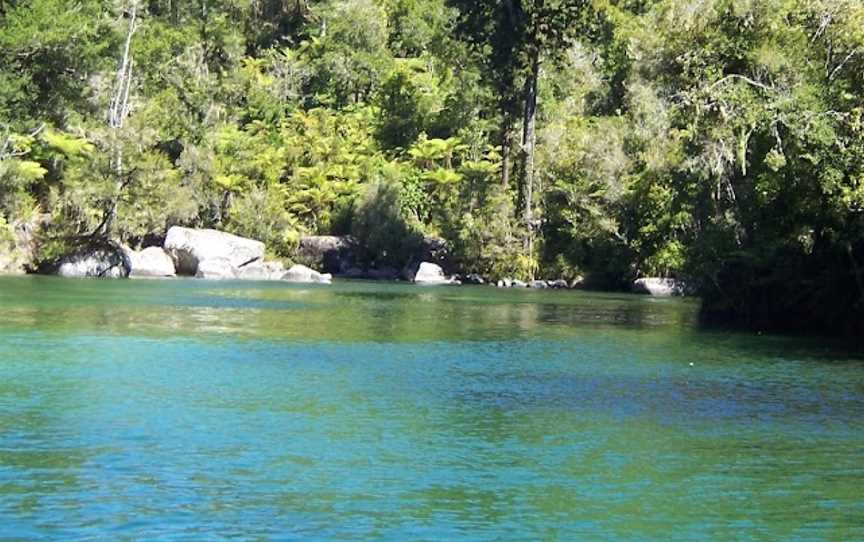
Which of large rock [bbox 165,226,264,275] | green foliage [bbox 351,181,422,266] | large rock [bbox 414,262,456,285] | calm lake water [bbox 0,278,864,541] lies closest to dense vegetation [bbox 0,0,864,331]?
green foliage [bbox 351,181,422,266]

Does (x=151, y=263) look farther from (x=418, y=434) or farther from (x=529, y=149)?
(x=418, y=434)

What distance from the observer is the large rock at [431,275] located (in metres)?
52.3

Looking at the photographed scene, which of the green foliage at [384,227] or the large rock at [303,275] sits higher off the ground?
the green foliage at [384,227]

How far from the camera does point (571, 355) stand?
22188mm

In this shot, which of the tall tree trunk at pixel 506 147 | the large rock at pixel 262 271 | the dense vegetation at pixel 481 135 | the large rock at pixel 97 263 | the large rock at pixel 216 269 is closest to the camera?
the dense vegetation at pixel 481 135

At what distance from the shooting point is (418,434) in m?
13.6

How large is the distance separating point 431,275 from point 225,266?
9.24 meters

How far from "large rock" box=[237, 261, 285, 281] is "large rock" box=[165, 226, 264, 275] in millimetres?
286

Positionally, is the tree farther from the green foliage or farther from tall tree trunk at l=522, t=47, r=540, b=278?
the green foliage

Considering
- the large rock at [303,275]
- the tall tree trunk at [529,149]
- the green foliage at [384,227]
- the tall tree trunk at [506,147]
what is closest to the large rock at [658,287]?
the tall tree trunk at [529,149]

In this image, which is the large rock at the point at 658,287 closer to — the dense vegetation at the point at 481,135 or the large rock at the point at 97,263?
the dense vegetation at the point at 481,135

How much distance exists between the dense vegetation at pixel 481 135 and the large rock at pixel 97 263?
0.70 meters

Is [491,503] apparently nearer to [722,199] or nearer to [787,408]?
[787,408]

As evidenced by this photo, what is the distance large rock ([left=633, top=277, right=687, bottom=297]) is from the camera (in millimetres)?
46041
